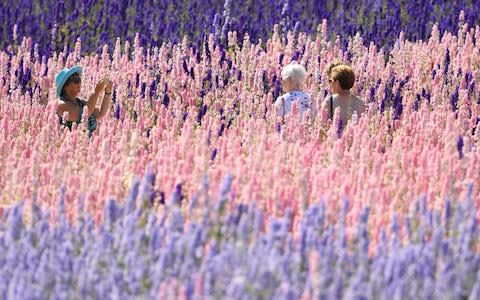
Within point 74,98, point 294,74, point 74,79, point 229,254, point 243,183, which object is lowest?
point 229,254

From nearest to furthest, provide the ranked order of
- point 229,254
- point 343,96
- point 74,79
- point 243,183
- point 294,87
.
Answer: point 229,254 → point 243,183 → point 74,79 → point 343,96 → point 294,87

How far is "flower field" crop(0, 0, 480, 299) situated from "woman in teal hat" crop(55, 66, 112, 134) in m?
0.23

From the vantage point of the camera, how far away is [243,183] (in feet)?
17.3

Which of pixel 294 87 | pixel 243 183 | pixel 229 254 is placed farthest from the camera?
pixel 294 87

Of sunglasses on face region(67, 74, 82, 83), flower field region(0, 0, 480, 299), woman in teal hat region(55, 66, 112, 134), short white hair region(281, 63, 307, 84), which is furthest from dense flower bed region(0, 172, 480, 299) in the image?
short white hair region(281, 63, 307, 84)

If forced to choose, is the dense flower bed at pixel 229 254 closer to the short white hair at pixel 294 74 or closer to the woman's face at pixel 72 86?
the woman's face at pixel 72 86

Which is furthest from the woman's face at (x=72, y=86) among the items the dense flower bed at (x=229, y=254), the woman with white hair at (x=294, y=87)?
the dense flower bed at (x=229, y=254)

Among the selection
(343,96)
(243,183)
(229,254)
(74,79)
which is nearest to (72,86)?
(74,79)

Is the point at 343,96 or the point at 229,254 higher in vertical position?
the point at 343,96

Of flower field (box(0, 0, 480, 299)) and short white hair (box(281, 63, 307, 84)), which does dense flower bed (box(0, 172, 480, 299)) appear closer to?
flower field (box(0, 0, 480, 299))

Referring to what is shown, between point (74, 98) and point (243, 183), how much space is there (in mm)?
3129

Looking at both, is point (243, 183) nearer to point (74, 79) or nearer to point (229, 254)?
point (229, 254)

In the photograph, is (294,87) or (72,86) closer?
(72,86)

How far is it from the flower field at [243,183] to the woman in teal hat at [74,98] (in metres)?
0.23
